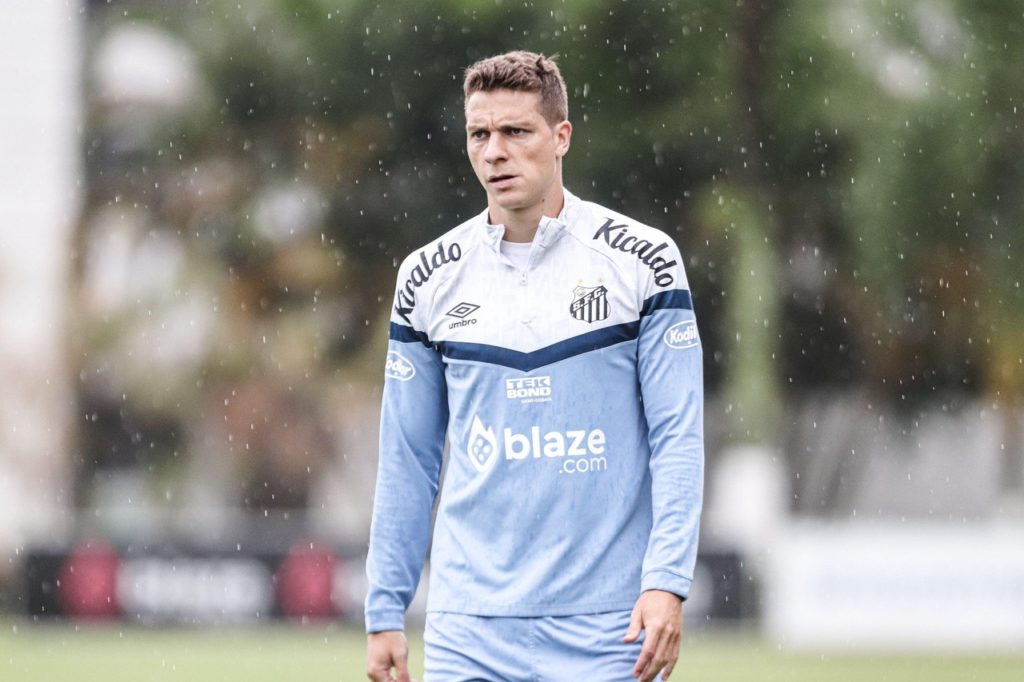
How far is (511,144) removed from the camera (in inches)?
186

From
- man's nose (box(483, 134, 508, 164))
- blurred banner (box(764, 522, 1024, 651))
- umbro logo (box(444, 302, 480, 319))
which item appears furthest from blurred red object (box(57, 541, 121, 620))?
man's nose (box(483, 134, 508, 164))

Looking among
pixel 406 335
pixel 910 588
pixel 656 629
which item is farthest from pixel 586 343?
pixel 910 588

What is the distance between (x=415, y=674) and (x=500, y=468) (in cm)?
1066

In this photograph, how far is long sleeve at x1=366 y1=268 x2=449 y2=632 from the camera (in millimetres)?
4895

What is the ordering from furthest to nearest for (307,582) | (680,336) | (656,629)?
(307,582)
(680,336)
(656,629)

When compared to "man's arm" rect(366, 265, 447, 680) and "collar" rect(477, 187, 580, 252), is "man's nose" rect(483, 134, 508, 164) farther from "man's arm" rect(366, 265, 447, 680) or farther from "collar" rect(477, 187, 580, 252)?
"man's arm" rect(366, 265, 447, 680)

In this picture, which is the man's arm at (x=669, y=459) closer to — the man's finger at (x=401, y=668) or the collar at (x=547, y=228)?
the collar at (x=547, y=228)

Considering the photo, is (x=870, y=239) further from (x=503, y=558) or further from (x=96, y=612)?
(x=503, y=558)

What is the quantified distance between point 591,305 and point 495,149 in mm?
454

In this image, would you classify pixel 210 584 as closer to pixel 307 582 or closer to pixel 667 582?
pixel 307 582

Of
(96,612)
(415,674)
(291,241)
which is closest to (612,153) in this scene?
(291,241)

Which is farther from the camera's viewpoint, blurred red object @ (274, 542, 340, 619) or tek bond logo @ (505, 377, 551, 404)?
blurred red object @ (274, 542, 340, 619)

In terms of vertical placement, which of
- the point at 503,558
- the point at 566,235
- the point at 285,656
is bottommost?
the point at 285,656

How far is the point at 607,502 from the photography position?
4648 mm
